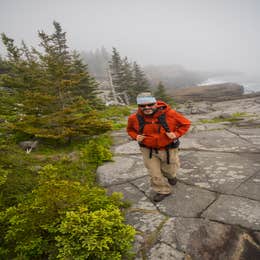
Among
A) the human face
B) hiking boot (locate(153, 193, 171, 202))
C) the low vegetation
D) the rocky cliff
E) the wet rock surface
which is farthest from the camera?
the rocky cliff

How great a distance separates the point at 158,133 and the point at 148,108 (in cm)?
49

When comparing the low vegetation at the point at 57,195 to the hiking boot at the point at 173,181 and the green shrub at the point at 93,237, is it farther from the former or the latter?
the hiking boot at the point at 173,181

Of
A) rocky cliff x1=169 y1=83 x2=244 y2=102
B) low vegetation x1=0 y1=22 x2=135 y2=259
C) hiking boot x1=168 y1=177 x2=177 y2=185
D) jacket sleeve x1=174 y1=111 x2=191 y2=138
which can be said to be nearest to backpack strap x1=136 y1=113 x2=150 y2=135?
jacket sleeve x1=174 y1=111 x2=191 y2=138

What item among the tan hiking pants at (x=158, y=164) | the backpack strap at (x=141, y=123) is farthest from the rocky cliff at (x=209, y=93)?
the backpack strap at (x=141, y=123)

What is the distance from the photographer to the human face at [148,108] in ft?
10.9

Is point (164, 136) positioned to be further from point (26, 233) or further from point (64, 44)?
point (64, 44)

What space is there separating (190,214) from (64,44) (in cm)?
3029

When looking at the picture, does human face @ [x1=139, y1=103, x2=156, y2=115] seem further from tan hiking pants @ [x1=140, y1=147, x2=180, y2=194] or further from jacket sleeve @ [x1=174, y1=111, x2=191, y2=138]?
tan hiking pants @ [x1=140, y1=147, x2=180, y2=194]

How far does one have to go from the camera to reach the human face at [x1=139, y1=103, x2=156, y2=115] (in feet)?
10.9

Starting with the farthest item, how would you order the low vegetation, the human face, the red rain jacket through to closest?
the red rain jacket → the human face → the low vegetation

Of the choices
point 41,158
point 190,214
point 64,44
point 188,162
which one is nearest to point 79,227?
point 190,214

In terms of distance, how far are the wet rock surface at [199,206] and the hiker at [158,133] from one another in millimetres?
467

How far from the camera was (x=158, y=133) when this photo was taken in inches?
138

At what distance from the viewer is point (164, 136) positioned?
138 inches
